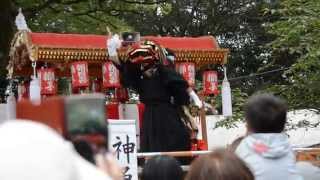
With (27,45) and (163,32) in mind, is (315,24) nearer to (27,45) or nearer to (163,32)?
(27,45)

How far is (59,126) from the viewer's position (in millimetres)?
1257

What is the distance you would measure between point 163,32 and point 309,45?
17528 mm

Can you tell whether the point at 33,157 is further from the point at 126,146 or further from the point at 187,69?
the point at 187,69

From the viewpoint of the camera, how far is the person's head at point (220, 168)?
2.17 meters

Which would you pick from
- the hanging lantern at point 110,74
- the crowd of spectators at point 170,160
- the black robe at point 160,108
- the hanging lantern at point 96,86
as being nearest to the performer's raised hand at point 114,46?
the black robe at point 160,108

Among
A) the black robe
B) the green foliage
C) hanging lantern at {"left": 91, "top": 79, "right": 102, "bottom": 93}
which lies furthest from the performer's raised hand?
the green foliage

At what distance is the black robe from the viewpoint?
21.3 feet

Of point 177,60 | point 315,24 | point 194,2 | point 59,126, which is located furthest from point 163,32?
point 59,126

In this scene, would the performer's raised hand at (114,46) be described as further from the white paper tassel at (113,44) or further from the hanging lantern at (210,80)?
the hanging lantern at (210,80)

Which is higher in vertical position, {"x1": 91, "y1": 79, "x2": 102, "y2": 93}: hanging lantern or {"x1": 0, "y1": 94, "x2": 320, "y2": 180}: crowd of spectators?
{"x1": 91, "y1": 79, "x2": 102, "y2": 93}: hanging lantern

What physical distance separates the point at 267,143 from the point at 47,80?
5359 millimetres

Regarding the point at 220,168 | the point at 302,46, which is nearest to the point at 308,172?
the point at 220,168

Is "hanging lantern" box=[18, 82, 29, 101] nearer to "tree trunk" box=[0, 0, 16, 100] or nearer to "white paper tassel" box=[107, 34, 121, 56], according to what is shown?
"white paper tassel" box=[107, 34, 121, 56]

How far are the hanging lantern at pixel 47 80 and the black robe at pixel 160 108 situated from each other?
5.12ft
